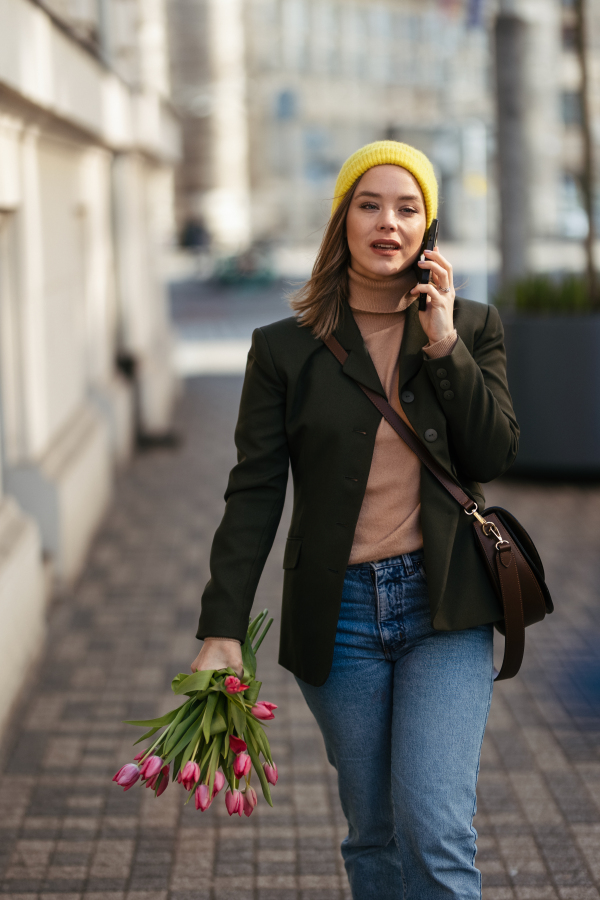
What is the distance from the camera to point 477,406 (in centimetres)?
243

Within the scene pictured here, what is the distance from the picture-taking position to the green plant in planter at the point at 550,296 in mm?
8727

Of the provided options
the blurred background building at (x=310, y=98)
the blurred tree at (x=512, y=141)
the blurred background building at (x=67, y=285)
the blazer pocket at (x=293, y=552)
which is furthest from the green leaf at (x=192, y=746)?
the blurred background building at (x=310, y=98)

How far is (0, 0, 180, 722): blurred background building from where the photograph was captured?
548cm

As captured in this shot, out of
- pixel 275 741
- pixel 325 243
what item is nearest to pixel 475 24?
pixel 275 741

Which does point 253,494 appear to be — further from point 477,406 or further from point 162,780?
point 162,780

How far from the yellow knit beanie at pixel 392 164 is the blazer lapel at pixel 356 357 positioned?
0.82ft

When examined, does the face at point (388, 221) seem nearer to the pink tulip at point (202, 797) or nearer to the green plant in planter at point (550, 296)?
the pink tulip at point (202, 797)

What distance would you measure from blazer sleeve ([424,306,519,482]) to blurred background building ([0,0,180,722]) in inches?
103

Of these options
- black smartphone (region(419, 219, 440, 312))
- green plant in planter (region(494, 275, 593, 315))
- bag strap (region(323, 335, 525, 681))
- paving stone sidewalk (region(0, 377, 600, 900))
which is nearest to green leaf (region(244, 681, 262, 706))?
bag strap (region(323, 335, 525, 681))

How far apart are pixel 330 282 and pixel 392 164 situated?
28 centimetres

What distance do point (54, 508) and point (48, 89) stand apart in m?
2.14

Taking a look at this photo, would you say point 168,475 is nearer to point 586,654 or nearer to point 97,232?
point 97,232

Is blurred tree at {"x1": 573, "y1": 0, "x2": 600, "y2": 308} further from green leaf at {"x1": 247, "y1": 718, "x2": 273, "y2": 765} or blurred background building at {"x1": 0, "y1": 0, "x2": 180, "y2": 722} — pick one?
green leaf at {"x1": 247, "y1": 718, "x2": 273, "y2": 765}

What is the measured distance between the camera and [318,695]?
2.54 meters
